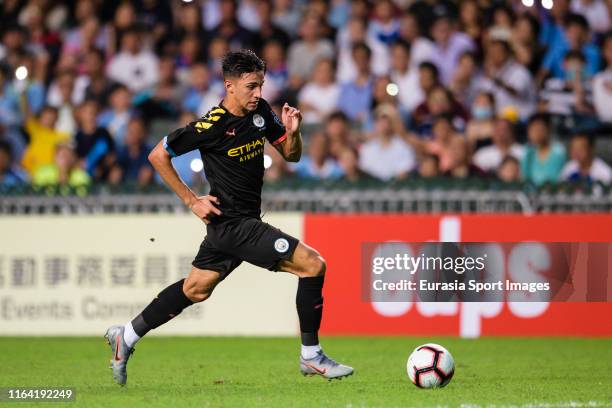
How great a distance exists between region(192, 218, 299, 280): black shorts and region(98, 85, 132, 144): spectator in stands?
7841 mm

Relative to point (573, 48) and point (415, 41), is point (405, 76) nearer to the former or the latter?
point (415, 41)

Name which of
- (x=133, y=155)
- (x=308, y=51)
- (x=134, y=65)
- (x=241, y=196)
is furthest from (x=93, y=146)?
(x=241, y=196)

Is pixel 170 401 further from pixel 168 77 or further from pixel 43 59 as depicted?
pixel 43 59

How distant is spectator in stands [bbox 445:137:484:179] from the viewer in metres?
14.0

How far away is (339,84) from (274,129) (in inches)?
303

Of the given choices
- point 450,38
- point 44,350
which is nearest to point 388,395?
point 44,350

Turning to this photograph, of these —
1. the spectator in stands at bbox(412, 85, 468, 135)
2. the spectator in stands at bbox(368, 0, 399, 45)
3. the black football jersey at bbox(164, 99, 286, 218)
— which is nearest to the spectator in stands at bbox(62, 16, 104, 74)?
the spectator in stands at bbox(368, 0, 399, 45)

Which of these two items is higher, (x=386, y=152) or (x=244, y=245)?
(x=386, y=152)

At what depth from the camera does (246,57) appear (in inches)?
332

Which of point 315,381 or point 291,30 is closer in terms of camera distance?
point 315,381

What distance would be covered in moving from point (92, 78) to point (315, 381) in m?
9.32

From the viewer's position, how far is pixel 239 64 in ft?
27.6

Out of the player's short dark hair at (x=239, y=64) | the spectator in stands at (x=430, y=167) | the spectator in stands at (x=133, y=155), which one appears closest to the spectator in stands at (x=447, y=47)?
the spectator in stands at (x=430, y=167)

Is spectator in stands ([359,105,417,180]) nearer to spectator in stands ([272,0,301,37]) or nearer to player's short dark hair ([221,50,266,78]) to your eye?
spectator in stands ([272,0,301,37])
